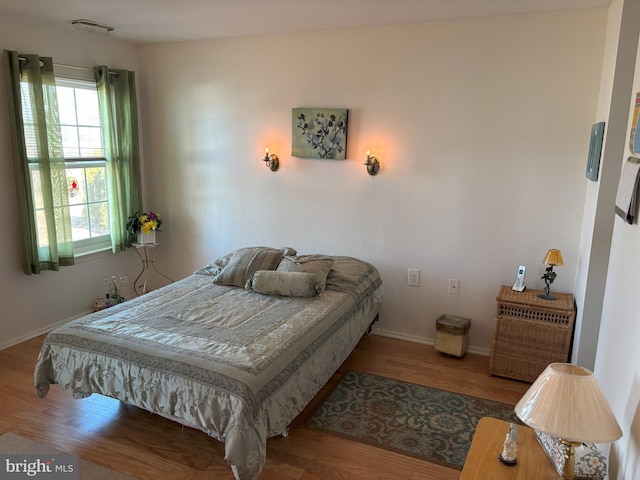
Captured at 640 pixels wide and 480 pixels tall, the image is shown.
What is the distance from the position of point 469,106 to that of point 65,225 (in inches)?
130

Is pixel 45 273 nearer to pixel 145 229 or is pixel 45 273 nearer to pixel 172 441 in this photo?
pixel 145 229

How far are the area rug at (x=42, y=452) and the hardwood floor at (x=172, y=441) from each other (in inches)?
1.4

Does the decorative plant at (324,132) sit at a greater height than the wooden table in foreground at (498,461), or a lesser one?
greater

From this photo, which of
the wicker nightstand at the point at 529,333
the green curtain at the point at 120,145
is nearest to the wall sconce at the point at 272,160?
the green curtain at the point at 120,145

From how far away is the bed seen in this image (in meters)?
2.13

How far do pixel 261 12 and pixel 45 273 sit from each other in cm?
267

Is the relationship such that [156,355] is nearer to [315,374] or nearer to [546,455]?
[315,374]

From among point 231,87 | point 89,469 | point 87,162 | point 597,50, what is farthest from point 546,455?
point 87,162

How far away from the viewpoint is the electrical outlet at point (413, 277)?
3.70 meters

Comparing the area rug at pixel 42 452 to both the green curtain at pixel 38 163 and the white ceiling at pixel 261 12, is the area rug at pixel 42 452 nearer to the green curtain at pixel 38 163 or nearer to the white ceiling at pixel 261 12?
the green curtain at pixel 38 163

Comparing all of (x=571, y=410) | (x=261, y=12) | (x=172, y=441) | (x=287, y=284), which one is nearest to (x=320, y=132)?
(x=261, y=12)

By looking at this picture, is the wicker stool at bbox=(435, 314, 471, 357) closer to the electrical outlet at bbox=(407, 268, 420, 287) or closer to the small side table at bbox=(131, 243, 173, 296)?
the electrical outlet at bbox=(407, 268, 420, 287)

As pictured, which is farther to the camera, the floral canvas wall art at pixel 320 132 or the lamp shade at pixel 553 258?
the floral canvas wall art at pixel 320 132

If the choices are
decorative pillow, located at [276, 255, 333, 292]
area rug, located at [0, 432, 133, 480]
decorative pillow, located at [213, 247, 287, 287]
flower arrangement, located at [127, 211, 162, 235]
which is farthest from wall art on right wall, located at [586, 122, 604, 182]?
flower arrangement, located at [127, 211, 162, 235]
